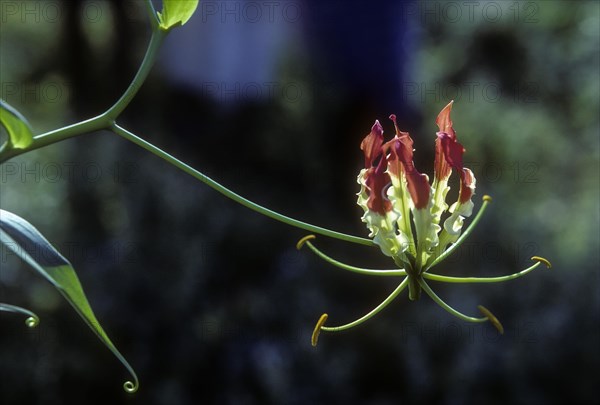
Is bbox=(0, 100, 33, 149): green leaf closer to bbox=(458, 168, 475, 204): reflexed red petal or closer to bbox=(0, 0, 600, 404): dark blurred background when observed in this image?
bbox=(458, 168, 475, 204): reflexed red petal

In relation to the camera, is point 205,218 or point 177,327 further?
point 205,218

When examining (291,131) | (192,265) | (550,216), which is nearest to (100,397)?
(192,265)

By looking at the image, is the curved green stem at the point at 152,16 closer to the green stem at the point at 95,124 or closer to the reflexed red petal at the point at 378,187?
the green stem at the point at 95,124

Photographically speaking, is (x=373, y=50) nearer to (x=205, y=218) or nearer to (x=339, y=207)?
(x=339, y=207)

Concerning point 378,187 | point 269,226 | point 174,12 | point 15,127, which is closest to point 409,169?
point 378,187

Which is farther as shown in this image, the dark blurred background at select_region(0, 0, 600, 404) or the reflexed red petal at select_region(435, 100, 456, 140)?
the dark blurred background at select_region(0, 0, 600, 404)

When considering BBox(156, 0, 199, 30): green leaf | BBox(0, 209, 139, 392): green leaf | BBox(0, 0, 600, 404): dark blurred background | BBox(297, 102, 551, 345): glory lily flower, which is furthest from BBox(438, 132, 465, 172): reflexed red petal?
BBox(0, 0, 600, 404): dark blurred background
